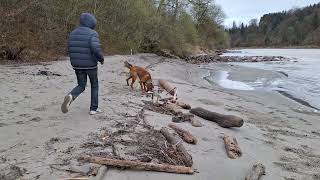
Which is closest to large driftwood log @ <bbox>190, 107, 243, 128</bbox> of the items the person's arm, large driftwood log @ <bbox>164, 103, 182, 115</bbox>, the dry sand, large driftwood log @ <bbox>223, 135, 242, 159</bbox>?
the dry sand

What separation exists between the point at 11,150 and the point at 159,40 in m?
38.2

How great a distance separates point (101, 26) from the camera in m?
31.4

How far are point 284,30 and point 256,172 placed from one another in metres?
162

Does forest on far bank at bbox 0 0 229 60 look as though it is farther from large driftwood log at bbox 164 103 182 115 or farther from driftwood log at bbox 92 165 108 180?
driftwood log at bbox 92 165 108 180

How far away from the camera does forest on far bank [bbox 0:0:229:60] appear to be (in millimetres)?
19970

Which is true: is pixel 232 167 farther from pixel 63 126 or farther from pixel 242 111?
pixel 242 111

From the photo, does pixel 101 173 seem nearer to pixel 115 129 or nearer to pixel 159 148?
pixel 159 148

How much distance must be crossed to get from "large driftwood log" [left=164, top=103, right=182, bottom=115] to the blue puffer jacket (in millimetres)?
2485

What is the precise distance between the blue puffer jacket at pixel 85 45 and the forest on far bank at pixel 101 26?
12.2m

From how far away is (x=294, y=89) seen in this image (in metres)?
22.7

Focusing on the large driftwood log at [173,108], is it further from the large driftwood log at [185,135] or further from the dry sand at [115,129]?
the large driftwood log at [185,135]

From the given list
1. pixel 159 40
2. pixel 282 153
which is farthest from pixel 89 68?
pixel 159 40

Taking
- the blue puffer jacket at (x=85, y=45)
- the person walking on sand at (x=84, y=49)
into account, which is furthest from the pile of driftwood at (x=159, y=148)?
the blue puffer jacket at (x=85, y=45)

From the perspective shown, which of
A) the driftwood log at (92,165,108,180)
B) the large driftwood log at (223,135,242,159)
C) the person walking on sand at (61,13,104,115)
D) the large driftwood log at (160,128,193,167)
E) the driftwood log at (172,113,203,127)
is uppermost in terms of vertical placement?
the person walking on sand at (61,13,104,115)
